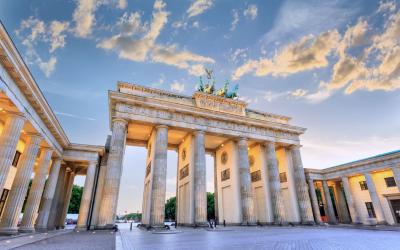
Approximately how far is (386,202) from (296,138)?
1527 centimetres

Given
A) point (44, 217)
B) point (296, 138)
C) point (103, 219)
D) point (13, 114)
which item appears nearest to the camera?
point (13, 114)

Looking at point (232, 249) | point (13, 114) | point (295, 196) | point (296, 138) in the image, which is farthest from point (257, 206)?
point (13, 114)

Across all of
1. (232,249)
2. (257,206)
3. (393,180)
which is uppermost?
(393,180)

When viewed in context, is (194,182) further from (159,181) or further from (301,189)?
(301,189)

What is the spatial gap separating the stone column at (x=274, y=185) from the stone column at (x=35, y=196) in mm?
25072

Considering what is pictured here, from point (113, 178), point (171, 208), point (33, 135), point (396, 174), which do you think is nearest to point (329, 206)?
point (396, 174)

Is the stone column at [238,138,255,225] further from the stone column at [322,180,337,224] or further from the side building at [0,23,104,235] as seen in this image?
the stone column at [322,180,337,224]

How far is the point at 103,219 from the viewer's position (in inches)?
746

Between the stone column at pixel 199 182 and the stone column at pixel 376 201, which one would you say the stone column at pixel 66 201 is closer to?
the stone column at pixel 199 182

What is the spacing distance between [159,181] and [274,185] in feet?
49.3

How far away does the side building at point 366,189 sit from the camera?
2957 cm

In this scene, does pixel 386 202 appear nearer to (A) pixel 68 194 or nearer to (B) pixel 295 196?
(B) pixel 295 196

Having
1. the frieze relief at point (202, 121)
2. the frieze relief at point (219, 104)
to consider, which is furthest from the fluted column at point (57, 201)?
the frieze relief at point (219, 104)

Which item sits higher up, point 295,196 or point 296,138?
point 296,138
